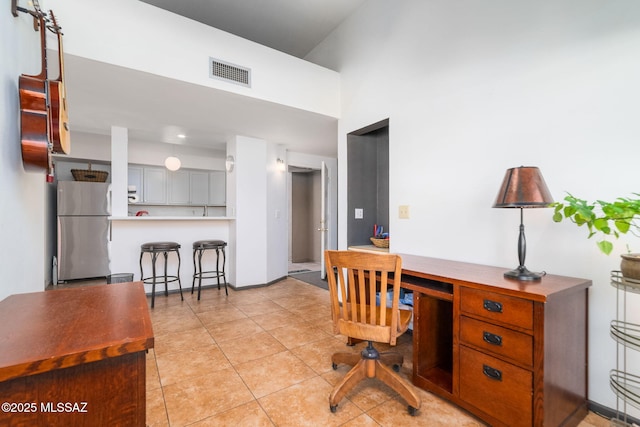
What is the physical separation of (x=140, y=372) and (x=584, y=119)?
2386 mm

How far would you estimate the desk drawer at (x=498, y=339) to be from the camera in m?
1.36

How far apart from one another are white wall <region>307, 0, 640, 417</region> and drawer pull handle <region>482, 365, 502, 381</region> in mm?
663

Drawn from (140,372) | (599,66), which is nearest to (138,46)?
(140,372)

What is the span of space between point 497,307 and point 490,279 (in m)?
0.20

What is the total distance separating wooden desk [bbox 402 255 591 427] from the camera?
52.2 inches

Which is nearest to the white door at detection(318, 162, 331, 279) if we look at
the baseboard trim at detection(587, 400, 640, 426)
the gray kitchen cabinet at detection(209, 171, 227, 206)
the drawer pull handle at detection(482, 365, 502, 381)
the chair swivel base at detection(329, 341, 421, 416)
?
the gray kitchen cabinet at detection(209, 171, 227, 206)

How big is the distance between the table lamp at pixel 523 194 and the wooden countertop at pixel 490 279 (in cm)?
10

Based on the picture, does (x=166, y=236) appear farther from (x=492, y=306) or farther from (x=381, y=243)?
(x=492, y=306)

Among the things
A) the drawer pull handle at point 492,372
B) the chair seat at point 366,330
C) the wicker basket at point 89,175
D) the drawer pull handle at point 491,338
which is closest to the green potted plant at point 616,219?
the drawer pull handle at point 491,338

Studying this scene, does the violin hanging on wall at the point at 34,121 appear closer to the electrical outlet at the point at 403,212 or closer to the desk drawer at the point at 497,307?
the desk drawer at the point at 497,307

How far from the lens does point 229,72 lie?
265 centimetres

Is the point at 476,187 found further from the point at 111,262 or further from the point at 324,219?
the point at 111,262

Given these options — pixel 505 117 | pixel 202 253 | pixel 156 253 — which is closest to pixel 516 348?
pixel 505 117

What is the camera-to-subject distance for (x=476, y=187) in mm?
2152
